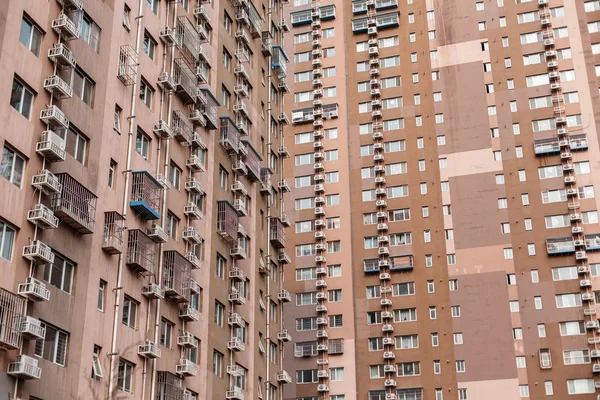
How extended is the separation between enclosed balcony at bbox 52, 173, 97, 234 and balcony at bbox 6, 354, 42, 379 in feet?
20.0

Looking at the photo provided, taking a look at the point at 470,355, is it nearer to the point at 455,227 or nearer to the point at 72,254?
the point at 455,227

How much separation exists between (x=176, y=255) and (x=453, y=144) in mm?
44975

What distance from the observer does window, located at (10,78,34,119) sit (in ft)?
102

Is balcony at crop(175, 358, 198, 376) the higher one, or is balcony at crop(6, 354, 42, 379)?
balcony at crop(175, 358, 198, 376)

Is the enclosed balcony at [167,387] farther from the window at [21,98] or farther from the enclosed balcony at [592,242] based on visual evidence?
the enclosed balcony at [592,242]

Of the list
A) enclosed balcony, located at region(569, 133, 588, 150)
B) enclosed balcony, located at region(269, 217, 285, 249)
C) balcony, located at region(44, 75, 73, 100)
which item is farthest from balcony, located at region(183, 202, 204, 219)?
enclosed balcony, located at region(569, 133, 588, 150)

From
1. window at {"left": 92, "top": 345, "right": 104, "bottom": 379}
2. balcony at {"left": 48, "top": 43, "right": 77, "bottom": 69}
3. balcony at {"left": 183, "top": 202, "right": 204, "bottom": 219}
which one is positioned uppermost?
balcony at {"left": 48, "top": 43, "right": 77, "bottom": 69}

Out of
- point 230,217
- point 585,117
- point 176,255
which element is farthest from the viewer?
point 585,117

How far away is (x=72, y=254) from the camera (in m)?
33.1

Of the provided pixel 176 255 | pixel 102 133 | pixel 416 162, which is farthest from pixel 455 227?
pixel 102 133

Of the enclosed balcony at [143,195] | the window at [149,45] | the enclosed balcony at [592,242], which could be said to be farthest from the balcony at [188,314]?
the enclosed balcony at [592,242]

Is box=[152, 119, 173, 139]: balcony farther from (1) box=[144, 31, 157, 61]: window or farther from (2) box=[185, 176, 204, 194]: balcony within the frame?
(1) box=[144, 31, 157, 61]: window

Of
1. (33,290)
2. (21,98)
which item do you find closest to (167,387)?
(33,290)

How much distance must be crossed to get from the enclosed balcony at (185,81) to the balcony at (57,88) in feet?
36.9
